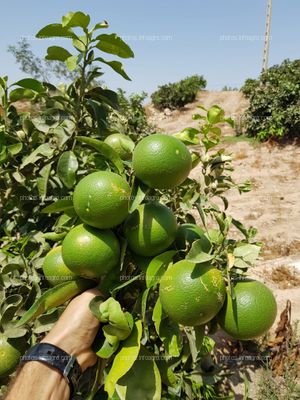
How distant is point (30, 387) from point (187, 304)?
0.54 m

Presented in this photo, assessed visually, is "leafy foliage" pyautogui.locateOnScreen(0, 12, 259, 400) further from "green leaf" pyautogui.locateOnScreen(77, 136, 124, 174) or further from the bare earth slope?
the bare earth slope

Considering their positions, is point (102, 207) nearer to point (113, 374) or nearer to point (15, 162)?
point (113, 374)

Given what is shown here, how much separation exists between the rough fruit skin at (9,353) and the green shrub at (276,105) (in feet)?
31.4

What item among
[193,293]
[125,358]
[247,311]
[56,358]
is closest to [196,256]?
[193,293]

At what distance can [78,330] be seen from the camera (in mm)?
1030

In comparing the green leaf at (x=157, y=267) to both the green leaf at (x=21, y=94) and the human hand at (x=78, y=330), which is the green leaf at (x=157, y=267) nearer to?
the human hand at (x=78, y=330)

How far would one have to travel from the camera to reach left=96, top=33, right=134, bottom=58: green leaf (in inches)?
46.1

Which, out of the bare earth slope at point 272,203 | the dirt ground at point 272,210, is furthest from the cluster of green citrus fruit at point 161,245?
the bare earth slope at point 272,203

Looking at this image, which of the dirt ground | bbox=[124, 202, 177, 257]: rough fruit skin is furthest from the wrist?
the dirt ground

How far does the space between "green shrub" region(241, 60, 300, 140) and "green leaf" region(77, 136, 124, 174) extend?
949 centimetres

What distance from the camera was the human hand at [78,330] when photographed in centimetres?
103

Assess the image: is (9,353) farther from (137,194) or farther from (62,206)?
(137,194)

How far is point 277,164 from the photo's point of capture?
29.3 ft

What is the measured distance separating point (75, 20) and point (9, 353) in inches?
44.0
